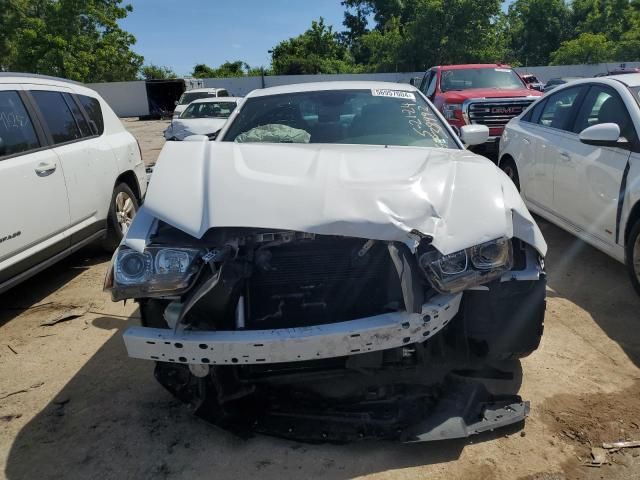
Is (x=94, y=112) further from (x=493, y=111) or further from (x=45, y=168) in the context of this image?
(x=493, y=111)

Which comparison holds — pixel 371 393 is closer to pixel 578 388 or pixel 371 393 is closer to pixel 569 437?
pixel 569 437

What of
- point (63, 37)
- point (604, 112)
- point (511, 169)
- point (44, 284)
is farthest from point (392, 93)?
point (63, 37)

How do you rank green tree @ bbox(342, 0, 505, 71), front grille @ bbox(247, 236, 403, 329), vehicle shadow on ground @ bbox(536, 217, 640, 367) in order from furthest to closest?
green tree @ bbox(342, 0, 505, 71), vehicle shadow on ground @ bbox(536, 217, 640, 367), front grille @ bbox(247, 236, 403, 329)

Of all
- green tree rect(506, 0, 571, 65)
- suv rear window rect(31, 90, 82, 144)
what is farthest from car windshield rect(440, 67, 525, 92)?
green tree rect(506, 0, 571, 65)

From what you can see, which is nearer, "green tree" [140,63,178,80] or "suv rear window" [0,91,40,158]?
"suv rear window" [0,91,40,158]

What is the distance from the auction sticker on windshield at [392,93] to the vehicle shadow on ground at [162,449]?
2563 millimetres

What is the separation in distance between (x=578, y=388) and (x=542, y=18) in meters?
48.1

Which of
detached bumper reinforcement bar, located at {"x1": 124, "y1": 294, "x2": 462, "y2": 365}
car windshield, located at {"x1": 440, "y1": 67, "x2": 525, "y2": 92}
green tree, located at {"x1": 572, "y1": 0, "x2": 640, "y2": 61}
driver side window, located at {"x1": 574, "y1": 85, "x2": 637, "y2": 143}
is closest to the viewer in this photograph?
detached bumper reinforcement bar, located at {"x1": 124, "y1": 294, "x2": 462, "y2": 365}

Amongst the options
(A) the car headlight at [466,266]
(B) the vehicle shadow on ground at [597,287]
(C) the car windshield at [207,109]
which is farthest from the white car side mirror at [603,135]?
(C) the car windshield at [207,109]

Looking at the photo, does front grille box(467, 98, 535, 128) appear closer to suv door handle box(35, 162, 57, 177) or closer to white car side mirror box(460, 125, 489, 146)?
white car side mirror box(460, 125, 489, 146)

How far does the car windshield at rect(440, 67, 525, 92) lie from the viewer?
9875 mm

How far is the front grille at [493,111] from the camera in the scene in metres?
8.67

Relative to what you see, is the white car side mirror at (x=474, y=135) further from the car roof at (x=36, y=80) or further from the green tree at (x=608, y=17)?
the green tree at (x=608, y=17)

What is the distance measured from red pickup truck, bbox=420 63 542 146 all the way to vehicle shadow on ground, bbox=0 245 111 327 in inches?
230
